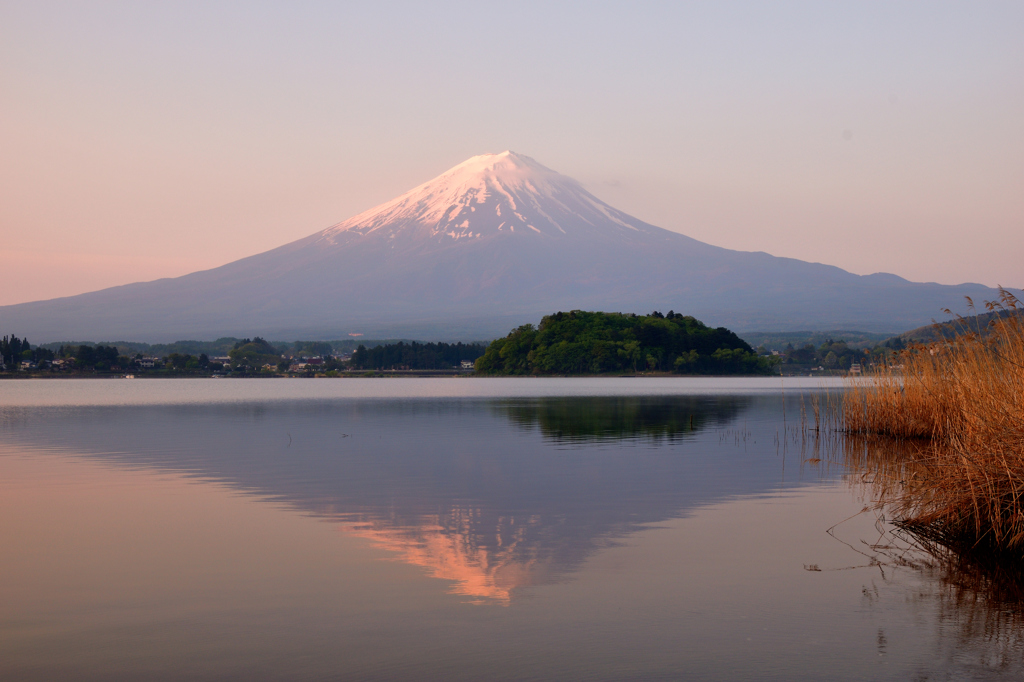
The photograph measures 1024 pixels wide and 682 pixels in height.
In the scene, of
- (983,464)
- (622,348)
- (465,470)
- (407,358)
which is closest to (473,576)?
(983,464)

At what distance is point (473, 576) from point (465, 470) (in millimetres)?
9152

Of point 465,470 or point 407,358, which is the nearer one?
point 465,470

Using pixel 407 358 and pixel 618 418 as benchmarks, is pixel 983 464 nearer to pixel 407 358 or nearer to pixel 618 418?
pixel 618 418

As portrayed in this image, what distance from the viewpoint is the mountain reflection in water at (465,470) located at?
10.3 m

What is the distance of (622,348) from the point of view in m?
118

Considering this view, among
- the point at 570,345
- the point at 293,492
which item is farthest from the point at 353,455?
the point at 570,345

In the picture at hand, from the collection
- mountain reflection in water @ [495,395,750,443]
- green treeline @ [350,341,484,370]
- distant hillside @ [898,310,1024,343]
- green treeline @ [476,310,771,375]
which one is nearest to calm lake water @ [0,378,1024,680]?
distant hillside @ [898,310,1024,343]

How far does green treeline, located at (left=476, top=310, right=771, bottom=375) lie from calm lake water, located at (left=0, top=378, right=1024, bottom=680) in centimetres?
9970

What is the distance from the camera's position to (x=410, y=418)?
35.2 metres

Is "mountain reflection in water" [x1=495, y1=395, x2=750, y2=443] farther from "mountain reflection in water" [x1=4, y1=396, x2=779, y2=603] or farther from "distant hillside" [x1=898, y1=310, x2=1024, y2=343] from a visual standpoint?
"distant hillside" [x1=898, y1=310, x2=1024, y2=343]

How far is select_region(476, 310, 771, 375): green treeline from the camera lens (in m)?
118

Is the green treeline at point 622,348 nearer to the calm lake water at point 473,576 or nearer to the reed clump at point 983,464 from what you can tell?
the calm lake water at point 473,576

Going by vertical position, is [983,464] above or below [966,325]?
below

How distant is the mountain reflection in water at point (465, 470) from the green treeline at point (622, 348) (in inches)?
3234
